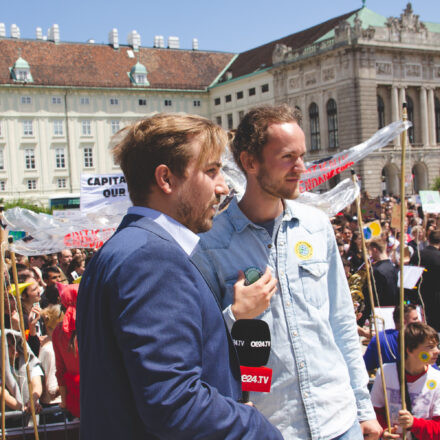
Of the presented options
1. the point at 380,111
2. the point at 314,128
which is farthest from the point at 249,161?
the point at 314,128

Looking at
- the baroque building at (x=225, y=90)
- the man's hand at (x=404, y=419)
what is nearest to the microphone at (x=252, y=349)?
the man's hand at (x=404, y=419)

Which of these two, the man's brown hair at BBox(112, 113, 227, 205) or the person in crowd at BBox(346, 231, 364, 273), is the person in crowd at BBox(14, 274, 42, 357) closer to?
the man's brown hair at BBox(112, 113, 227, 205)

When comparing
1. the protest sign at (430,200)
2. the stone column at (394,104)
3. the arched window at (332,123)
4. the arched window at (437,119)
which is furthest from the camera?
the arched window at (437,119)

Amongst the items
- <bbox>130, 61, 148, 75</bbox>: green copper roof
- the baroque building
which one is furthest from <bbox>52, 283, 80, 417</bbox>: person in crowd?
<bbox>130, 61, 148, 75</bbox>: green copper roof

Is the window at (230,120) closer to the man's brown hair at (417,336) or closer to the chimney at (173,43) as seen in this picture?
the chimney at (173,43)

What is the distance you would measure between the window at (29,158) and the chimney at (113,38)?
1444 cm

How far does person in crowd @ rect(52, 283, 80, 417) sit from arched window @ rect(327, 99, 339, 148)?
4601 centimetres

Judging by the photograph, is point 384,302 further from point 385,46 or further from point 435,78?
point 435,78

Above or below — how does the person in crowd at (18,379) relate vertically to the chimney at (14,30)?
below

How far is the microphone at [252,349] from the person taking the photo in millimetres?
2164

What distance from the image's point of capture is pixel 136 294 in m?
1.54

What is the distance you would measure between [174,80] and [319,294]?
61.0m

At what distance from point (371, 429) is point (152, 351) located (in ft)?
5.33

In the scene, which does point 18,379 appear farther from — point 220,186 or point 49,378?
point 220,186
